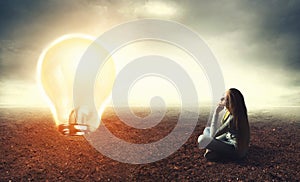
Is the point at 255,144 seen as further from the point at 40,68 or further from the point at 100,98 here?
the point at 40,68

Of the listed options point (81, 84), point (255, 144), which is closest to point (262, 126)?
point (255, 144)

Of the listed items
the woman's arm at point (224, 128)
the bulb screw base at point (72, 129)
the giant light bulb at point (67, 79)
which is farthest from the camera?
the bulb screw base at point (72, 129)

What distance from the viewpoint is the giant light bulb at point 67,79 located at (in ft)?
28.7

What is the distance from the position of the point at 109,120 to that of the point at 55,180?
23.3 ft

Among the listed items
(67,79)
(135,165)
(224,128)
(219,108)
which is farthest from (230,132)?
(67,79)

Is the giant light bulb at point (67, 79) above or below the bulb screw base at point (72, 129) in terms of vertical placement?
above

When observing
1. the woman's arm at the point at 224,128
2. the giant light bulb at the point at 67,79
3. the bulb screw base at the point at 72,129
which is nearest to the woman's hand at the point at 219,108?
the woman's arm at the point at 224,128

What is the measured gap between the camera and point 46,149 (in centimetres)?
1046

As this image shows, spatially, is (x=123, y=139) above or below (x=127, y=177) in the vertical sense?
above

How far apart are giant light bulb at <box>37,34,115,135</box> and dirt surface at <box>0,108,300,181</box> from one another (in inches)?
48.9

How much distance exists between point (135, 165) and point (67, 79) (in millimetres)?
3569

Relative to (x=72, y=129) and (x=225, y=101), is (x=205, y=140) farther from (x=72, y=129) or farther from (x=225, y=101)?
(x=72, y=129)

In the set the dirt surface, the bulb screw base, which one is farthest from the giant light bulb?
the dirt surface

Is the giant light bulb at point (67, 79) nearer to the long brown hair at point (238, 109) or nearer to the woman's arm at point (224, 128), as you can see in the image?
the woman's arm at point (224, 128)
